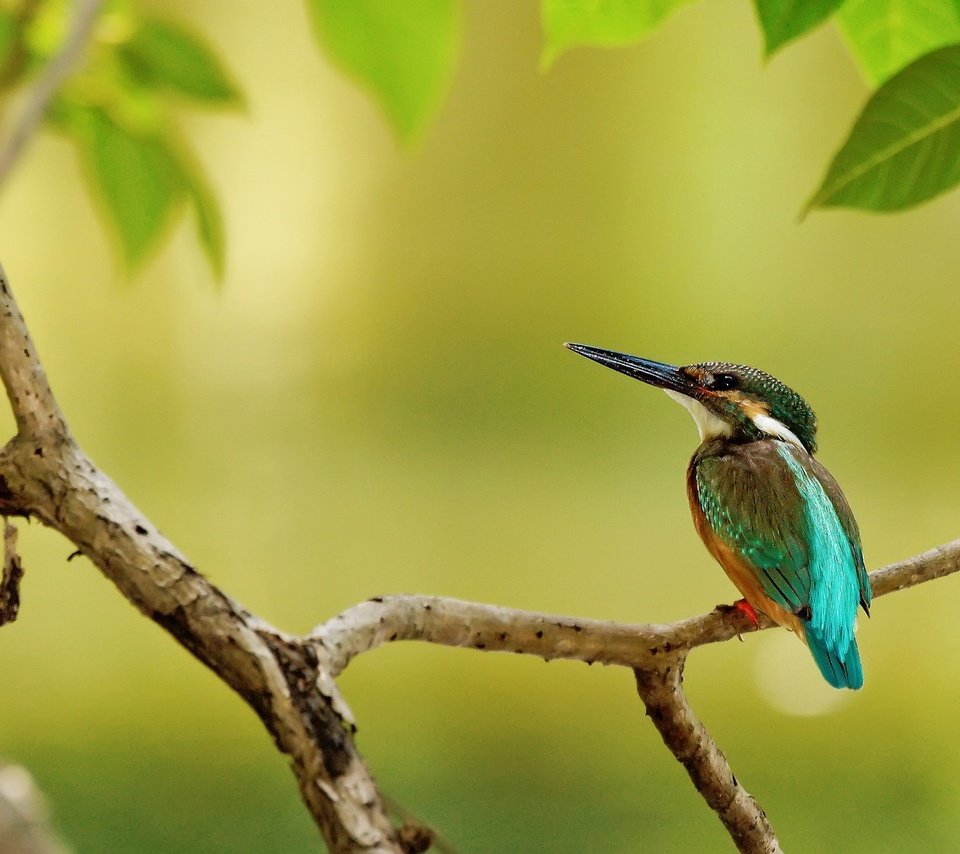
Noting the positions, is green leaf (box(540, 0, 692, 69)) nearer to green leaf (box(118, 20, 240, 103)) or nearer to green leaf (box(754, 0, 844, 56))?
green leaf (box(754, 0, 844, 56))

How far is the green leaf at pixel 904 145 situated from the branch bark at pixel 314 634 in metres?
0.23

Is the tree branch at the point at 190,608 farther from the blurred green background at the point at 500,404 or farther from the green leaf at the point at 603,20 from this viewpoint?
the blurred green background at the point at 500,404

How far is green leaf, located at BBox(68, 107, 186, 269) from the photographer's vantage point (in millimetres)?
597

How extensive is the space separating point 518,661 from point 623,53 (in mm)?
958

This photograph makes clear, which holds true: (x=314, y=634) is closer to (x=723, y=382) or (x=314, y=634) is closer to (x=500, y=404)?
(x=723, y=382)

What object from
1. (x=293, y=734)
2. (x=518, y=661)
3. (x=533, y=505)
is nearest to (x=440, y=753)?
(x=518, y=661)

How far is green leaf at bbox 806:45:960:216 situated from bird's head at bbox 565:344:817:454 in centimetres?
37

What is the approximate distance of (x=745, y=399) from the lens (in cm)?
80

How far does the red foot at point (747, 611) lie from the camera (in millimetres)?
667

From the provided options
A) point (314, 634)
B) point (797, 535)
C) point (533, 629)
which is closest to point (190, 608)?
point (314, 634)

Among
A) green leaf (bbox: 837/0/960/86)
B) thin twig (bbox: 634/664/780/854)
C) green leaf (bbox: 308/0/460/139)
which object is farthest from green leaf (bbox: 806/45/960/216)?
thin twig (bbox: 634/664/780/854)

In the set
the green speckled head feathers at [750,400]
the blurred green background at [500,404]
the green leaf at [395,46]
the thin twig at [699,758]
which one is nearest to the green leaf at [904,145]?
the green leaf at [395,46]

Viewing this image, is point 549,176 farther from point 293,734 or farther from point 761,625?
point 293,734

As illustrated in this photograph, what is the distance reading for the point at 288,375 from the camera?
5.83ft
